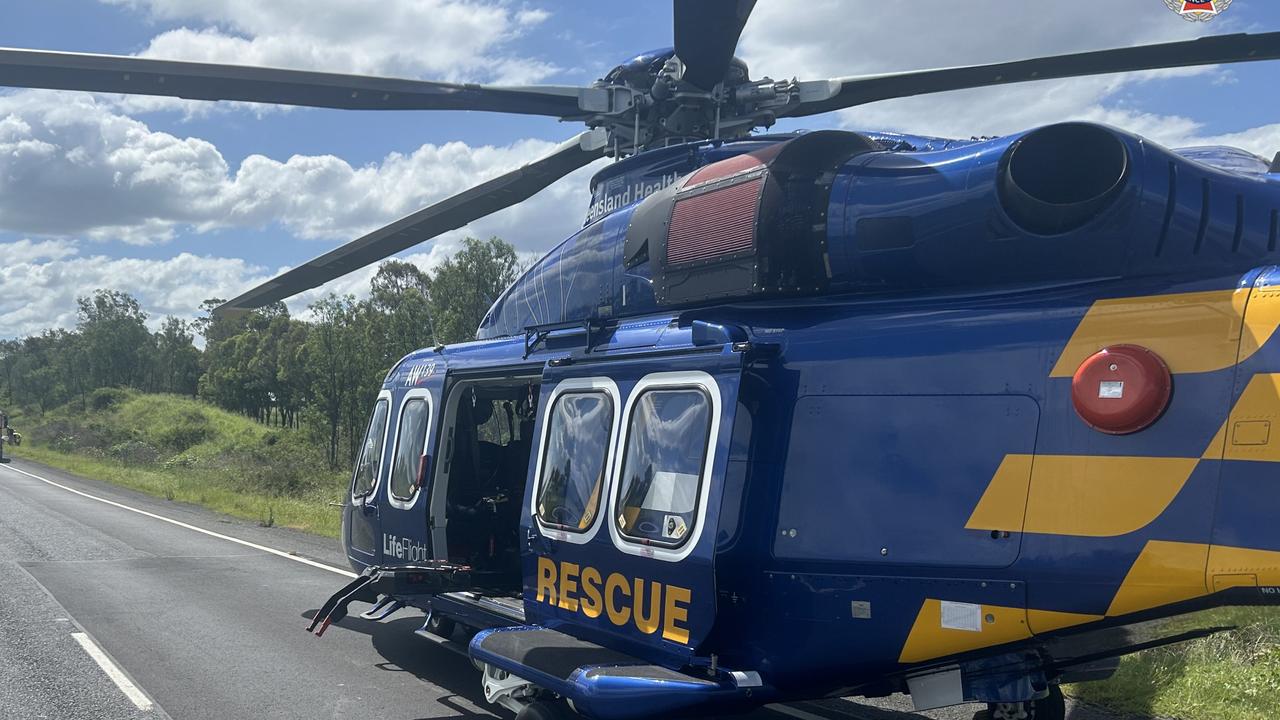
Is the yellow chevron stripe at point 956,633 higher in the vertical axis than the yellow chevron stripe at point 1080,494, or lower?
lower

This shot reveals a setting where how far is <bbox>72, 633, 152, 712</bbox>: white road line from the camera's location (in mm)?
6312

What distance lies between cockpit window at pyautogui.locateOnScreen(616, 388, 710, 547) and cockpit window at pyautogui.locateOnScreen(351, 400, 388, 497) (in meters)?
3.45

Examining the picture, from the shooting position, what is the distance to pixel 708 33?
519cm

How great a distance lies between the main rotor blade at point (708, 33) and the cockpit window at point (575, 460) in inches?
78.8

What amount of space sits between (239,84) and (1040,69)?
4511 millimetres

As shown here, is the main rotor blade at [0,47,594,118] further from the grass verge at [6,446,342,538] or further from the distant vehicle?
the distant vehicle

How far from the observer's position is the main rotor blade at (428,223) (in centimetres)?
733

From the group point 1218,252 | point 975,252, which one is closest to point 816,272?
point 975,252

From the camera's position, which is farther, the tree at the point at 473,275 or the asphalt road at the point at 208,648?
the tree at the point at 473,275

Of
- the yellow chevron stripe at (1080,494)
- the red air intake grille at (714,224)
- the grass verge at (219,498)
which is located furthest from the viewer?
the grass verge at (219,498)

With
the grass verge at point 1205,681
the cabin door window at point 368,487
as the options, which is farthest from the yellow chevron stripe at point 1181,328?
the cabin door window at point 368,487

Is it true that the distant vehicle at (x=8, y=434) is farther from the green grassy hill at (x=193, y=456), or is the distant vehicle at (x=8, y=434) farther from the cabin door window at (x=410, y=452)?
the cabin door window at (x=410, y=452)

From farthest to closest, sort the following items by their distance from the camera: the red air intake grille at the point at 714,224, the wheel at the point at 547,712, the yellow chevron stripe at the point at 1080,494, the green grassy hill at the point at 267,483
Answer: the green grassy hill at the point at 267,483, the wheel at the point at 547,712, the red air intake grille at the point at 714,224, the yellow chevron stripe at the point at 1080,494

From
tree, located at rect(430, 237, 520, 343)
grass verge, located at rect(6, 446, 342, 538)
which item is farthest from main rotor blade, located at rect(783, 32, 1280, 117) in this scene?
tree, located at rect(430, 237, 520, 343)
